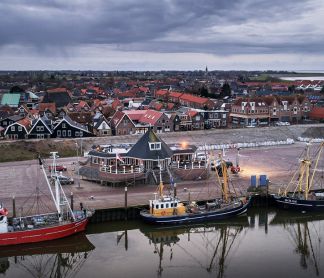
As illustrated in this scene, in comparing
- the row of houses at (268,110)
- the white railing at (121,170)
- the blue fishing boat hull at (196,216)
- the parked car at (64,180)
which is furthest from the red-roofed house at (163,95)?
the blue fishing boat hull at (196,216)

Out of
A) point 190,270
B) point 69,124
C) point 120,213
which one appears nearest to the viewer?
point 190,270

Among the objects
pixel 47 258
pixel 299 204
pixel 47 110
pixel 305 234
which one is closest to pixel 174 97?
pixel 47 110

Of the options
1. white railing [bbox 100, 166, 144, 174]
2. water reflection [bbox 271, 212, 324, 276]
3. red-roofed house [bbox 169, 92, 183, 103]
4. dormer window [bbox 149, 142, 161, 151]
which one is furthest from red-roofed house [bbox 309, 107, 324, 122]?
white railing [bbox 100, 166, 144, 174]

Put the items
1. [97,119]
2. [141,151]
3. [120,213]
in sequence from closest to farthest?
[120,213]
[141,151]
[97,119]

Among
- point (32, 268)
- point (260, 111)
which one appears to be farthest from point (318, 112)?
point (32, 268)

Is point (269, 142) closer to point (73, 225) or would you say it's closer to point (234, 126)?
point (234, 126)

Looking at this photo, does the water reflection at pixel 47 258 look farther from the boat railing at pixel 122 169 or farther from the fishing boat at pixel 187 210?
the boat railing at pixel 122 169
